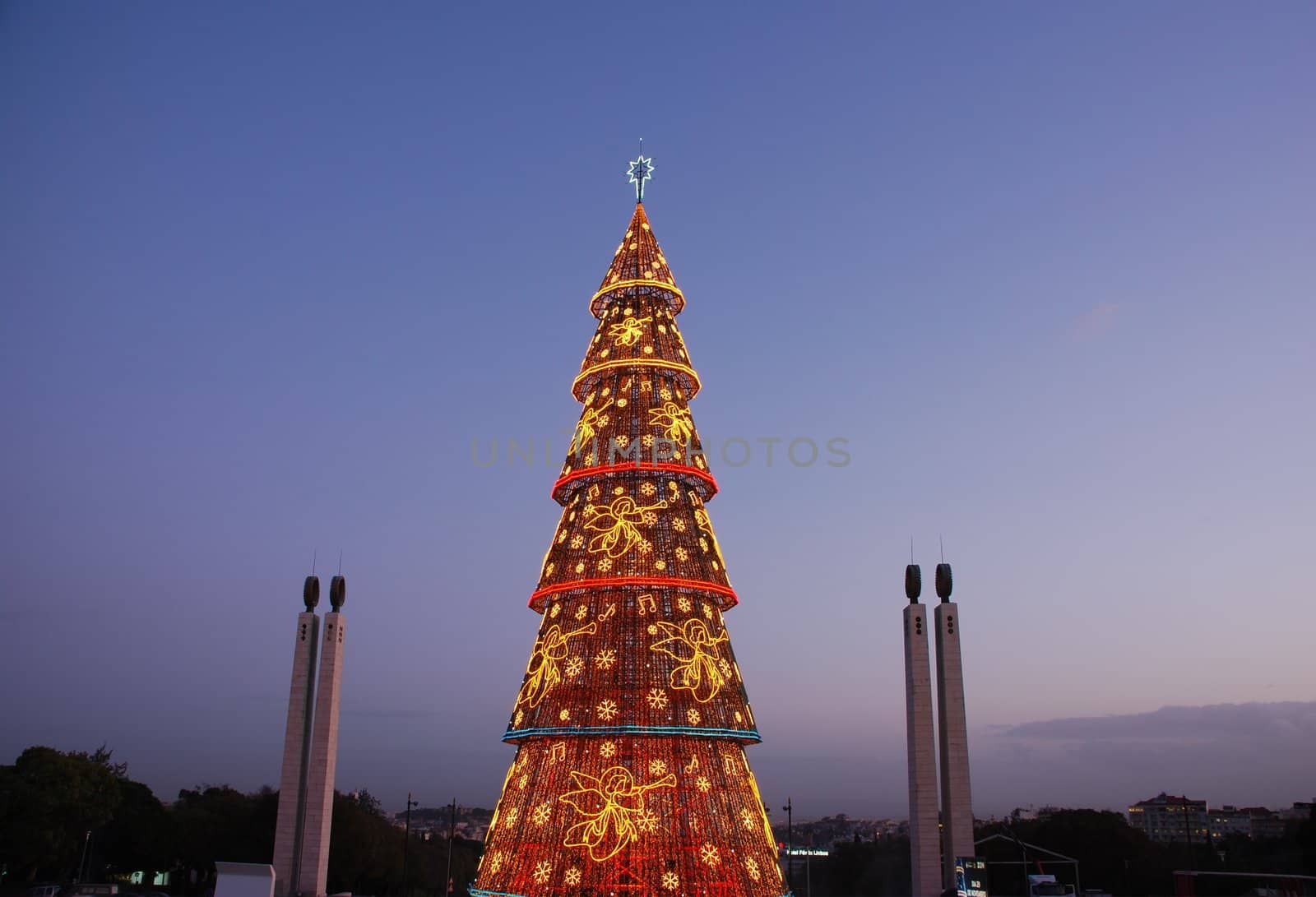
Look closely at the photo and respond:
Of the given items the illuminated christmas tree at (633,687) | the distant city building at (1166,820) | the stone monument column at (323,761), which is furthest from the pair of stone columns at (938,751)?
the distant city building at (1166,820)

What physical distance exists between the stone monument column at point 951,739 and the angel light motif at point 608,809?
6.49 m

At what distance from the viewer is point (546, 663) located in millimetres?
20094

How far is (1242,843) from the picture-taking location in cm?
5672

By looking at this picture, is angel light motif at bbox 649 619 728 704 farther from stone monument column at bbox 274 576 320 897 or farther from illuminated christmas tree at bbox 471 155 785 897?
stone monument column at bbox 274 576 320 897

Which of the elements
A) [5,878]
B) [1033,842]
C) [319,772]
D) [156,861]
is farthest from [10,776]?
[1033,842]

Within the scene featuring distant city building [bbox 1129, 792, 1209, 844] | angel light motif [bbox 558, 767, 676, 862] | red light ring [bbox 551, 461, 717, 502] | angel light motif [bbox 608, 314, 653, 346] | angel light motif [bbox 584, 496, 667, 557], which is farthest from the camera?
distant city building [bbox 1129, 792, 1209, 844]

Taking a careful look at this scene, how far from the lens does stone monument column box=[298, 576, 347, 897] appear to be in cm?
2122

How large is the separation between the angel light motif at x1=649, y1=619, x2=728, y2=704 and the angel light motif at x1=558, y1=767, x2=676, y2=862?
171 centimetres

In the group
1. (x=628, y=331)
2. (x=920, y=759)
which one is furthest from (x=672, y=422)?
(x=920, y=759)

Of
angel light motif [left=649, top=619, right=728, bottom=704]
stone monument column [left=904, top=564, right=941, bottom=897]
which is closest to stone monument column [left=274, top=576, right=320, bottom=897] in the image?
angel light motif [left=649, top=619, right=728, bottom=704]

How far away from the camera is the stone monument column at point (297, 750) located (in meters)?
21.2

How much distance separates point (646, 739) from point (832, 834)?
5562 cm

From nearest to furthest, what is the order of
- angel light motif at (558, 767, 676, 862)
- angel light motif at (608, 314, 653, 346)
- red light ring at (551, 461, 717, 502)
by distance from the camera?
angel light motif at (558, 767, 676, 862) → red light ring at (551, 461, 717, 502) → angel light motif at (608, 314, 653, 346)

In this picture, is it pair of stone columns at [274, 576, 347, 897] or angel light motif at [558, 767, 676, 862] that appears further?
pair of stone columns at [274, 576, 347, 897]
